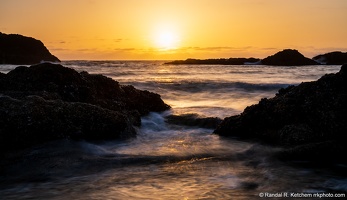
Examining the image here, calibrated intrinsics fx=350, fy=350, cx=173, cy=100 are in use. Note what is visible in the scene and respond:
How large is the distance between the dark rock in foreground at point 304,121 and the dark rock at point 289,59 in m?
83.9

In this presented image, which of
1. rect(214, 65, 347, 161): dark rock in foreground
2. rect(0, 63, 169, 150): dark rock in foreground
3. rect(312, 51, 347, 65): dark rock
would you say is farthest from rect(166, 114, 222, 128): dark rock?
rect(312, 51, 347, 65): dark rock

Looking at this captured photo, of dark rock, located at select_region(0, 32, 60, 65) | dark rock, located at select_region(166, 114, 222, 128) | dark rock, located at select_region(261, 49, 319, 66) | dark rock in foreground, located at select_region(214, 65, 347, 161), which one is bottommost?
dark rock, located at select_region(166, 114, 222, 128)

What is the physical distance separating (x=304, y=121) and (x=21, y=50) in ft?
395

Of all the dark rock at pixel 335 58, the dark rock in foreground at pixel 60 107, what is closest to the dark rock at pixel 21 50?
the dark rock at pixel 335 58

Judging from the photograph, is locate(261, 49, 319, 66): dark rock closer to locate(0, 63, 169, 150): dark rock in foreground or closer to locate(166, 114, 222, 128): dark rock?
locate(166, 114, 222, 128): dark rock

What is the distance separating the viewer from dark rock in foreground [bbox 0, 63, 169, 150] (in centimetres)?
656

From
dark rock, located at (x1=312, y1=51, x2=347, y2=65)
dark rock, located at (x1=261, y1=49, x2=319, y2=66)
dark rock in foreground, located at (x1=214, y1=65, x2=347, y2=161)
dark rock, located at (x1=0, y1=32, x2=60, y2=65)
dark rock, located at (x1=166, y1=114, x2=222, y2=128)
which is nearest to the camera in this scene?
dark rock in foreground, located at (x1=214, y1=65, x2=347, y2=161)

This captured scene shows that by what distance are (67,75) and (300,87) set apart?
5.93 meters

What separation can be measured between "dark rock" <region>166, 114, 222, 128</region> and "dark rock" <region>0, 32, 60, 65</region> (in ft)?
353

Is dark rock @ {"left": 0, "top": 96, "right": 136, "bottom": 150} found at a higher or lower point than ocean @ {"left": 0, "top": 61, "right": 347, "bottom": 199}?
higher

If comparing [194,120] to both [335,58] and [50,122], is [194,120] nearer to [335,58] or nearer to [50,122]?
[50,122]

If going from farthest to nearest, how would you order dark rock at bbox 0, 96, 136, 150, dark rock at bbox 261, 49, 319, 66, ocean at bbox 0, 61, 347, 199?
dark rock at bbox 261, 49, 319, 66 → dark rock at bbox 0, 96, 136, 150 → ocean at bbox 0, 61, 347, 199

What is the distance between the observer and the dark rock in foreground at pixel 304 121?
20.4 ft

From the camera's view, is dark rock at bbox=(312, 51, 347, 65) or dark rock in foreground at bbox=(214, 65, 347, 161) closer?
dark rock in foreground at bbox=(214, 65, 347, 161)
